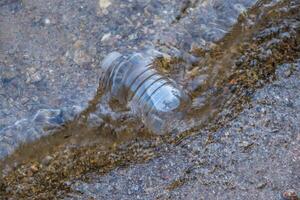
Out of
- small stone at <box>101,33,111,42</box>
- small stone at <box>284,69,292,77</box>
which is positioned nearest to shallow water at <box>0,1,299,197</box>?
small stone at <box>101,33,111,42</box>

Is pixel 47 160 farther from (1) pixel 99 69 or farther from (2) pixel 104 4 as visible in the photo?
(2) pixel 104 4

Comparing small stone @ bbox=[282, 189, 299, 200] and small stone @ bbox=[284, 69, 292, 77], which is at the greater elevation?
small stone @ bbox=[284, 69, 292, 77]

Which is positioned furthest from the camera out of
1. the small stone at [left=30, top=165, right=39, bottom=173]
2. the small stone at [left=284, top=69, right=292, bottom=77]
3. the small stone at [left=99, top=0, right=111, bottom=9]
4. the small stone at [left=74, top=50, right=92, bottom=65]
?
the small stone at [left=99, top=0, right=111, bottom=9]

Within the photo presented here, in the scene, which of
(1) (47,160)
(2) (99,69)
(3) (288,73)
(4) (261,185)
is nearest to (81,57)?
(2) (99,69)

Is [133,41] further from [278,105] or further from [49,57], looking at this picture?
[278,105]

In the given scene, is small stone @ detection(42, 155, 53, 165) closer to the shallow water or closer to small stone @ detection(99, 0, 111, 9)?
the shallow water

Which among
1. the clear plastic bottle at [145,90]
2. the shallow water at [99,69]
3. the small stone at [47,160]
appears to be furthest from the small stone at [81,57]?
the small stone at [47,160]

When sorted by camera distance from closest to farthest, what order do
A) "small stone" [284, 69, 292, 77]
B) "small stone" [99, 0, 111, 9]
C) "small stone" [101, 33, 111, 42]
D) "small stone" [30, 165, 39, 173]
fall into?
1. "small stone" [30, 165, 39, 173]
2. "small stone" [284, 69, 292, 77]
3. "small stone" [101, 33, 111, 42]
4. "small stone" [99, 0, 111, 9]
